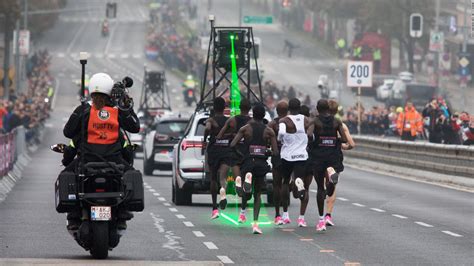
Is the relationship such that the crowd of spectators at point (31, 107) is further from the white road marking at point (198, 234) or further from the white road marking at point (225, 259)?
the white road marking at point (225, 259)

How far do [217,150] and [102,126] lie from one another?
21.9ft

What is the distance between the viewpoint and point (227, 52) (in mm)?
32188

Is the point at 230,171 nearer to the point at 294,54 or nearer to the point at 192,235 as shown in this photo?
the point at 192,235

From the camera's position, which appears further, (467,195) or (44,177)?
(44,177)

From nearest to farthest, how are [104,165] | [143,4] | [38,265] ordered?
1. [38,265]
2. [104,165]
3. [143,4]

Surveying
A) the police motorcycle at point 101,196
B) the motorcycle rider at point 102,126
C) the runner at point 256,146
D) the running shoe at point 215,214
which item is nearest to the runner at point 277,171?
the runner at point 256,146

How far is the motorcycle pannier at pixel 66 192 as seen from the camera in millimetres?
16531

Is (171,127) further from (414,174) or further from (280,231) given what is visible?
(280,231)

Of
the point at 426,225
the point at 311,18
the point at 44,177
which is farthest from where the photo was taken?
the point at 311,18

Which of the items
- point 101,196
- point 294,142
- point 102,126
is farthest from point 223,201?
point 101,196

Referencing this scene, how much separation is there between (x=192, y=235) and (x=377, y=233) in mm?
2432

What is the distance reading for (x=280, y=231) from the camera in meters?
21.5

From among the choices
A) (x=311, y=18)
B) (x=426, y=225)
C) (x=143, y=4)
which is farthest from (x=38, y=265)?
(x=143, y=4)

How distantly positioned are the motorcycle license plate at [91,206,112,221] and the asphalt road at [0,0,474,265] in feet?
1.78
